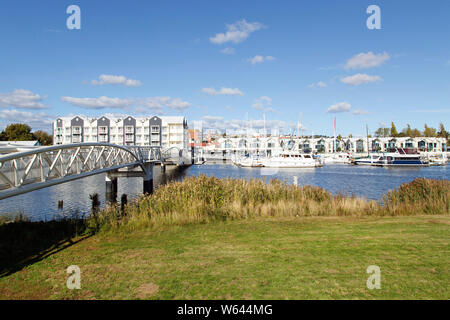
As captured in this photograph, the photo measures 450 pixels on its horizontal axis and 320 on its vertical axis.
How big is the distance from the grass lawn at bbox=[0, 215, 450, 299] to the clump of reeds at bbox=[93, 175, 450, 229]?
67.4 inches

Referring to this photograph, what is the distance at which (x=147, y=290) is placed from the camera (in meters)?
5.29

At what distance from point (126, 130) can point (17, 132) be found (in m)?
26.3

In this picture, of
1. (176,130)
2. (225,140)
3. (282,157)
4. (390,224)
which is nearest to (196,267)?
(390,224)

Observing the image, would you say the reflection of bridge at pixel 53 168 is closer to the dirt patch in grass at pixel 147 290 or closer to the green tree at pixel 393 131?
the dirt patch in grass at pixel 147 290

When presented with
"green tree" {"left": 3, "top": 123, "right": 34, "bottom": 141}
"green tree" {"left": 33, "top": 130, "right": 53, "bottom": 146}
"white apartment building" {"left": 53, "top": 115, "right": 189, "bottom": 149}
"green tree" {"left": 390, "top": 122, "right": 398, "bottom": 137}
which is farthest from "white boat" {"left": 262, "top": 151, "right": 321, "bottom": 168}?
"green tree" {"left": 390, "top": 122, "right": 398, "bottom": 137}

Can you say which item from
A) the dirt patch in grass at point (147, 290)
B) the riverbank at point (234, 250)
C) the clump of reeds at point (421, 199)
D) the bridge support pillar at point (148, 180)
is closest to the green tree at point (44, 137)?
the bridge support pillar at point (148, 180)

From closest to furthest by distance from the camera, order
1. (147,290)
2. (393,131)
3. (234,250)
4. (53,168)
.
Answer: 1. (147,290)
2. (234,250)
3. (53,168)
4. (393,131)

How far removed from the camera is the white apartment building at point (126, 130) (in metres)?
84.1

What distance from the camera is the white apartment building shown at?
84125 millimetres

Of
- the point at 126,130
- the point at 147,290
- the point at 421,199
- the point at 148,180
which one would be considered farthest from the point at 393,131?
the point at 147,290

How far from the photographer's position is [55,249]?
8.12 m

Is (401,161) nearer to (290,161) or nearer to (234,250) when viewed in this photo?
(290,161)
